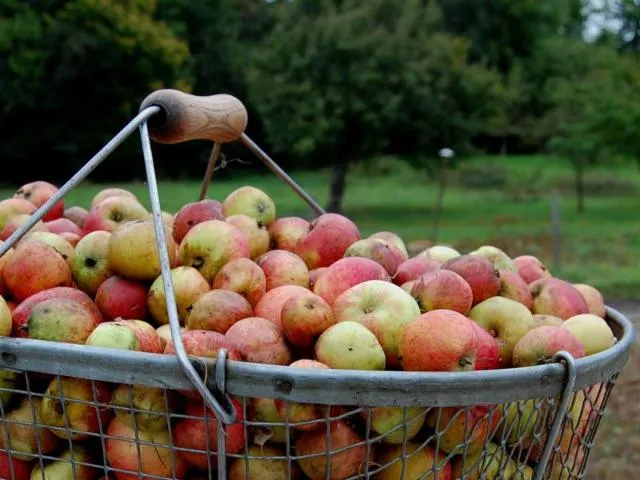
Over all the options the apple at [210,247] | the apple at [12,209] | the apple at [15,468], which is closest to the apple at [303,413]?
the apple at [15,468]

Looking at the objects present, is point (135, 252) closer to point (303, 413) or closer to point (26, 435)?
point (26, 435)

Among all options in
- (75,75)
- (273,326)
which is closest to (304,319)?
(273,326)

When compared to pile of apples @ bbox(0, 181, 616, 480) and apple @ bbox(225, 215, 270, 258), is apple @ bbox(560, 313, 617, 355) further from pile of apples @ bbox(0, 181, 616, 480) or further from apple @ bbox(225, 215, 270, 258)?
apple @ bbox(225, 215, 270, 258)

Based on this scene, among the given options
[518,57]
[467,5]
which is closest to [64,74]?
[467,5]

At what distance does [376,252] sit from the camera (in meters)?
2.08

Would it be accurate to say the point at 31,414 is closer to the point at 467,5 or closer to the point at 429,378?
the point at 429,378

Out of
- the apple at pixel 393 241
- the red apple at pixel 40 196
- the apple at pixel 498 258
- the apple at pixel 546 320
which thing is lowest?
the red apple at pixel 40 196

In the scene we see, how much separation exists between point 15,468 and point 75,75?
2844 cm

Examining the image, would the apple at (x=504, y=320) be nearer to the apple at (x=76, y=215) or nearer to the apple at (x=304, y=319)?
the apple at (x=304, y=319)

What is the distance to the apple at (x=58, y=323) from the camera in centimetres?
162

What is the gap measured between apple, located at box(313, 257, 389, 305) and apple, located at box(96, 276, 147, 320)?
15.5 inches

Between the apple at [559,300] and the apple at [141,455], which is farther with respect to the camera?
the apple at [559,300]

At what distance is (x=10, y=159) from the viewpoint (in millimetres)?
29391

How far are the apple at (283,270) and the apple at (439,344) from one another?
50cm
